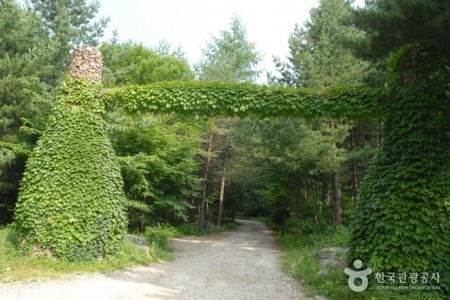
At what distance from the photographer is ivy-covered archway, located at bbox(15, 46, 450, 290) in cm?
604

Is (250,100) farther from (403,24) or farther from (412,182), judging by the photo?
(412,182)

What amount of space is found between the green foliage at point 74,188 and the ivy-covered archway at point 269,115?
0.08ft

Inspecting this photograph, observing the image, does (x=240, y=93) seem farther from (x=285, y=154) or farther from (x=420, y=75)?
(x=285, y=154)

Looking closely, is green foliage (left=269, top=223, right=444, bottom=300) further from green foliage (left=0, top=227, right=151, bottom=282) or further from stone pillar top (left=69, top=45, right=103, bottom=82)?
stone pillar top (left=69, top=45, right=103, bottom=82)

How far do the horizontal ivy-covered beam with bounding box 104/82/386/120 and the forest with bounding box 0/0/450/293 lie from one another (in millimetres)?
31

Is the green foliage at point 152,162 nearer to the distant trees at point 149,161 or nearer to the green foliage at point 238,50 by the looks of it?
the distant trees at point 149,161

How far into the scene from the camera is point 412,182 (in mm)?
6184

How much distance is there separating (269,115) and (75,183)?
4973 mm

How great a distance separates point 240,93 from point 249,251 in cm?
785

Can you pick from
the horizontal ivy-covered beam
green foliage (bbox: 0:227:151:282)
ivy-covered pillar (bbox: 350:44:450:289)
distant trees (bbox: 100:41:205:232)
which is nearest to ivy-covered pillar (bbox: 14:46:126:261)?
green foliage (bbox: 0:227:151:282)

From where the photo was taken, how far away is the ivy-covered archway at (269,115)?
604 centimetres

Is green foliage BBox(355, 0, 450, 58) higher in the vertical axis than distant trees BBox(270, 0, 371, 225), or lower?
lower

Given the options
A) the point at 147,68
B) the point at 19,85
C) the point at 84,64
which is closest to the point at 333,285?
the point at 84,64

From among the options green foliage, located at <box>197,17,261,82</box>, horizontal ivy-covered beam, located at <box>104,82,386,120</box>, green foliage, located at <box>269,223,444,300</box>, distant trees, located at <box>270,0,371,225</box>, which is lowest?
green foliage, located at <box>269,223,444,300</box>
